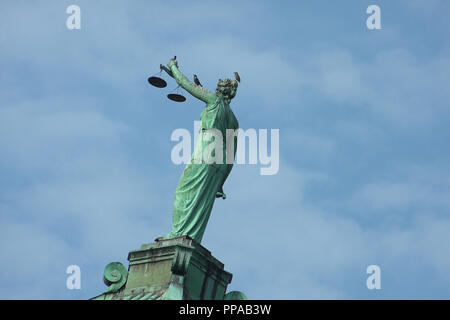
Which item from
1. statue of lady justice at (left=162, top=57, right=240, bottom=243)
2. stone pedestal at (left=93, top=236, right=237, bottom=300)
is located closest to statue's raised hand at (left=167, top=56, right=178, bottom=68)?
statue of lady justice at (left=162, top=57, right=240, bottom=243)

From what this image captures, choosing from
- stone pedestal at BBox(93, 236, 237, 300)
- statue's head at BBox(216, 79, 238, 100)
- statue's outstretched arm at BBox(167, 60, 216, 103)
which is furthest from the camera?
statue's head at BBox(216, 79, 238, 100)

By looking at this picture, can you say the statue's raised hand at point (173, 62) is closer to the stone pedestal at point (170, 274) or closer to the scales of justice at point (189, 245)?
the scales of justice at point (189, 245)

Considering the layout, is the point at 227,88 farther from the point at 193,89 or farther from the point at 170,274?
the point at 170,274

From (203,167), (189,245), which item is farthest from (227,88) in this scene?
(189,245)

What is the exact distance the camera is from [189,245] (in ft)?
107

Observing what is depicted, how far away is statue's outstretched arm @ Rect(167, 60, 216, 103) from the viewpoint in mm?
35062

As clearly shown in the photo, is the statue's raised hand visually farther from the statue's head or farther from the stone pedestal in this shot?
the stone pedestal

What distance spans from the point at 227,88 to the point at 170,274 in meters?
5.84

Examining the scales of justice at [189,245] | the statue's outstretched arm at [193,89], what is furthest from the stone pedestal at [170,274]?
the statue's outstretched arm at [193,89]

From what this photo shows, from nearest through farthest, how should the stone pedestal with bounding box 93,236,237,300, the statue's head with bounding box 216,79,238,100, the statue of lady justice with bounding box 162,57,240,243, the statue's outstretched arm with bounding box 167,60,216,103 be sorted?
the stone pedestal with bounding box 93,236,237,300 < the statue of lady justice with bounding box 162,57,240,243 < the statue's outstretched arm with bounding box 167,60,216,103 < the statue's head with bounding box 216,79,238,100

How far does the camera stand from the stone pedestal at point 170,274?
106ft

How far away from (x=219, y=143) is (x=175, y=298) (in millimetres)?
4966
